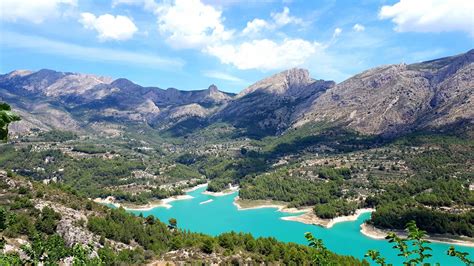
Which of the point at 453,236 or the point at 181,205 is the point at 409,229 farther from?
the point at 181,205

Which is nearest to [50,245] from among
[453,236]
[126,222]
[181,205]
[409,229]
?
[409,229]

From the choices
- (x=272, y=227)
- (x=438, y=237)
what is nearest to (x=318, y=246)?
(x=438, y=237)

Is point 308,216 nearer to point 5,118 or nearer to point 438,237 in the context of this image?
point 438,237

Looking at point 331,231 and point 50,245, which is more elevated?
point 50,245

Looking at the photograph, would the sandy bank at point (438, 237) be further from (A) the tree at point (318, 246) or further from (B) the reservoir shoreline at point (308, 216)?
(A) the tree at point (318, 246)

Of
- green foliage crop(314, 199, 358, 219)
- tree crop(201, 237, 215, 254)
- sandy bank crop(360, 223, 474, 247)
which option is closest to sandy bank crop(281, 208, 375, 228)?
green foliage crop(314, 199, 358, 219)

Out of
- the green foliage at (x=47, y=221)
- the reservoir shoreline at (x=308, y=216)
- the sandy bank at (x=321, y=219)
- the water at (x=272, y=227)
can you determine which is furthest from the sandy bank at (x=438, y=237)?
the green foliage at (x=47, y=221)

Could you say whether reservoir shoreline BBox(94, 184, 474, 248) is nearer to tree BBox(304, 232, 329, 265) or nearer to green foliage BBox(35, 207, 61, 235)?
green foliage BBox(35, 207, 61, 235)

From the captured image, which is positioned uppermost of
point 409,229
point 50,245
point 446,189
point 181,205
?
point 409,229
